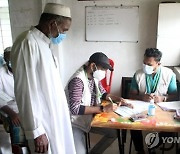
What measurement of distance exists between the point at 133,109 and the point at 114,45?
1.65 meters

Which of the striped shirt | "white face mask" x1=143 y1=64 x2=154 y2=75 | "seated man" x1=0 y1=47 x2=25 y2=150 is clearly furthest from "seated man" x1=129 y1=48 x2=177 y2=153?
"seated man" x1=0 y1=47 x2=25 y2=150

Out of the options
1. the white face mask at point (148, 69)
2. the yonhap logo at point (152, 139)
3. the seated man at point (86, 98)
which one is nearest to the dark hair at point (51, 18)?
the seated man at point (86, 98)

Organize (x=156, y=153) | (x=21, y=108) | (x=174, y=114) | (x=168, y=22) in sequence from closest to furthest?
(x=21, y=108) → (x=174, y=114) → (x=156, y=153) → (x=168, y=22)

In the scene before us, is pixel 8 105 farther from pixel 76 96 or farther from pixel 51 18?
pixel 51 18

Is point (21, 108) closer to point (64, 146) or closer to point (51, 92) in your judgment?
point (51, 92)

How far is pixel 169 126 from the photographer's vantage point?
1644mm

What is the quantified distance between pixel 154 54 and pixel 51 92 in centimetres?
129

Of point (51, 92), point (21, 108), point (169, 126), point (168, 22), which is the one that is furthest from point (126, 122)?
point (168, 22)

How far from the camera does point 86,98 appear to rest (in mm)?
1938

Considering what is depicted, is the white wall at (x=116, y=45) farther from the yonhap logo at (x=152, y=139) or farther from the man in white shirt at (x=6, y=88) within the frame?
the man in white shirt at (x=6, y=88)

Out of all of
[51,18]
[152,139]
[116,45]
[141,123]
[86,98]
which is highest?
[51,18]

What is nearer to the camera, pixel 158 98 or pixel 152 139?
pixel 158 98

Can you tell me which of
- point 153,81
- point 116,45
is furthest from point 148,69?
point 116,45

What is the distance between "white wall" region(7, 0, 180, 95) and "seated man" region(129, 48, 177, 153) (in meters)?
1.07
